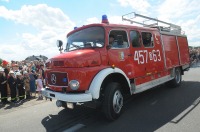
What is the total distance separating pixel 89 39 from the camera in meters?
6.18

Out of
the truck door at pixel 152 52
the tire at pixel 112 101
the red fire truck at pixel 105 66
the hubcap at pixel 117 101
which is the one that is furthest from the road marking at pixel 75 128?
the truck door at pixel 152 52

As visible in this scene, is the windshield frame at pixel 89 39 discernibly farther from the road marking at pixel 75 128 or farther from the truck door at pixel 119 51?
the road marking at pixel 75 128

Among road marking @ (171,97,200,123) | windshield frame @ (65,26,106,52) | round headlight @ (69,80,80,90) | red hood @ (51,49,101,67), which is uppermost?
windshield frame @ (65,26,106,52)

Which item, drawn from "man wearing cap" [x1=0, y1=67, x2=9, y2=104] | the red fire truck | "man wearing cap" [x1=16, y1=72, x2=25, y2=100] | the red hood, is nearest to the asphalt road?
the red fire truck

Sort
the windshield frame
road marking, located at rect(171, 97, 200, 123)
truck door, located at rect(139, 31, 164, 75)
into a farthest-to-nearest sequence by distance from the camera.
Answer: truck door, located at rect(139, 31, 164, 75)
the windshield frame
road marking, located at rect(171, 97, 200, 123)

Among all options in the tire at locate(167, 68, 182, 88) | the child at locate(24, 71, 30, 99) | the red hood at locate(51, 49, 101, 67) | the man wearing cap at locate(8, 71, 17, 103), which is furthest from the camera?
the child at locate(24, 71, 30, 99)

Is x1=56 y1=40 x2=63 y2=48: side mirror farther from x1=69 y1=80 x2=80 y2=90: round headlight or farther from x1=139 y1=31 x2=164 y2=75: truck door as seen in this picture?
x1=139 y1=31 x2=164 y2=75: truck door

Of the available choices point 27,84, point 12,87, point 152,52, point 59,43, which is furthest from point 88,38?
point 27,84

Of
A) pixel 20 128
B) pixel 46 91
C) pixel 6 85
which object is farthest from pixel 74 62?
pixel 6 85

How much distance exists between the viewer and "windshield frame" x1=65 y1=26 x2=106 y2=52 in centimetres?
601

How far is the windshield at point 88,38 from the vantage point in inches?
237

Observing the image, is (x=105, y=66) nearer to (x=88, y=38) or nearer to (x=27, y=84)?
(x=88, y=38)

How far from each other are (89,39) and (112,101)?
1.83m

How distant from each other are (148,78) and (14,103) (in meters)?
5.71
